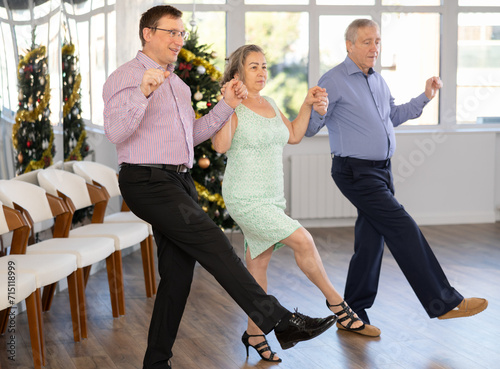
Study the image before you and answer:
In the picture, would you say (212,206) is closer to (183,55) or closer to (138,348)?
(183,55)

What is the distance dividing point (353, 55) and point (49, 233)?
2.25 metres

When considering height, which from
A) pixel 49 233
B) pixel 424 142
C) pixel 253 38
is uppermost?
pixel 253 38

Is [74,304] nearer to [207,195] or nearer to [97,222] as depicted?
[97,222]

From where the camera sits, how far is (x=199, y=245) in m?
2.89

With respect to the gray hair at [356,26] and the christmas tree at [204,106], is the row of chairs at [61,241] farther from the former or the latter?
the gray hair at [356,26]

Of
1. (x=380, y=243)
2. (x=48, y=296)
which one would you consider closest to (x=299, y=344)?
(x=380, y=243)

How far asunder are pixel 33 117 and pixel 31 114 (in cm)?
4

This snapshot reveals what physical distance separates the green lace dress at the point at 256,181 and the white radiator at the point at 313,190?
166 inches

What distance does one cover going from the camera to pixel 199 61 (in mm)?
5598

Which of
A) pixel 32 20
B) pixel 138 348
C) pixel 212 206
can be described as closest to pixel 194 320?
pixel 138 348

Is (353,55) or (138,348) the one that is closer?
(138,348)

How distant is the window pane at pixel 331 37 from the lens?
7816 mm

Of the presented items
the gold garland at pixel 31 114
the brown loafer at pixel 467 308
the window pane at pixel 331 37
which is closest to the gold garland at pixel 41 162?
the gold garland at pixel 31 114

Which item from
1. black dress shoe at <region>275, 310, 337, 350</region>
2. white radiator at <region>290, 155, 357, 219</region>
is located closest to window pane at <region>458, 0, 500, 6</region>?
white radiator at <region>290, 155, 357, 219</region>
